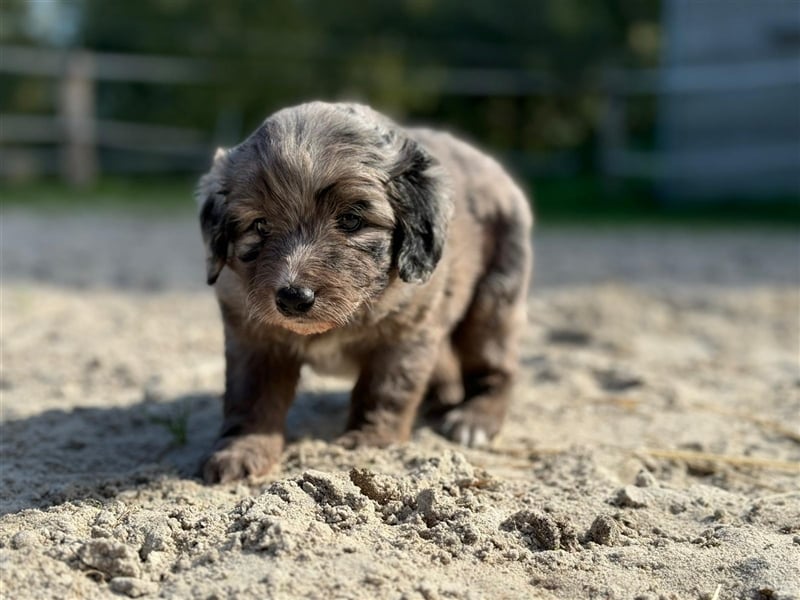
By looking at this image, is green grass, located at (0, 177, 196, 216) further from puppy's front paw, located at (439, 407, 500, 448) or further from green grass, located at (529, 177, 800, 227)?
puppy's front paw, located at (439, 407, 500, 448)

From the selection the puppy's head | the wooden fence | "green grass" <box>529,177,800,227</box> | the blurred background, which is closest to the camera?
the puppy's head

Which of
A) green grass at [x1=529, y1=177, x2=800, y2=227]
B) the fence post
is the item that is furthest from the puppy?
the fence post

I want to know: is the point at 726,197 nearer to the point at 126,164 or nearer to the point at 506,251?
the point at 506,251

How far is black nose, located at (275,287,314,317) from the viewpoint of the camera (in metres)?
3.59

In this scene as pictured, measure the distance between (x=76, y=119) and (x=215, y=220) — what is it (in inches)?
585

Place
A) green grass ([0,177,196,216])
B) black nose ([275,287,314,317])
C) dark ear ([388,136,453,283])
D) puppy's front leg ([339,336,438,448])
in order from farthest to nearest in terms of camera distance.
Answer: green grass ([0,177,196,216]) < puppy's front leg ([339,336,438,448]) < dark ear ([388,136,453,283]) < black nose ([275,287,314,317])

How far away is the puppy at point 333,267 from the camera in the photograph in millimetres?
3754

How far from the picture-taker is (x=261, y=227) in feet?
12.6

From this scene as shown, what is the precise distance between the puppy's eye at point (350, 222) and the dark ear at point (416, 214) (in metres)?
0.18

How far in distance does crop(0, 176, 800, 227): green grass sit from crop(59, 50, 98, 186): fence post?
1.25ft

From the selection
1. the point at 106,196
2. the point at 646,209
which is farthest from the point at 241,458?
the point at 106,196

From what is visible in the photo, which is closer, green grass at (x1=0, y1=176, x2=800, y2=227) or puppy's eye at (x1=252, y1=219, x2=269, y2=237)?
puppy's eye at (x1=252, y1=219, x2=269, y2=237)

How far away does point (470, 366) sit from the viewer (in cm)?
512

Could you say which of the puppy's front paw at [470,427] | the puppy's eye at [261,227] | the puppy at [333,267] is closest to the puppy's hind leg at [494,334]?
the puppy's front paw at [470,427]
